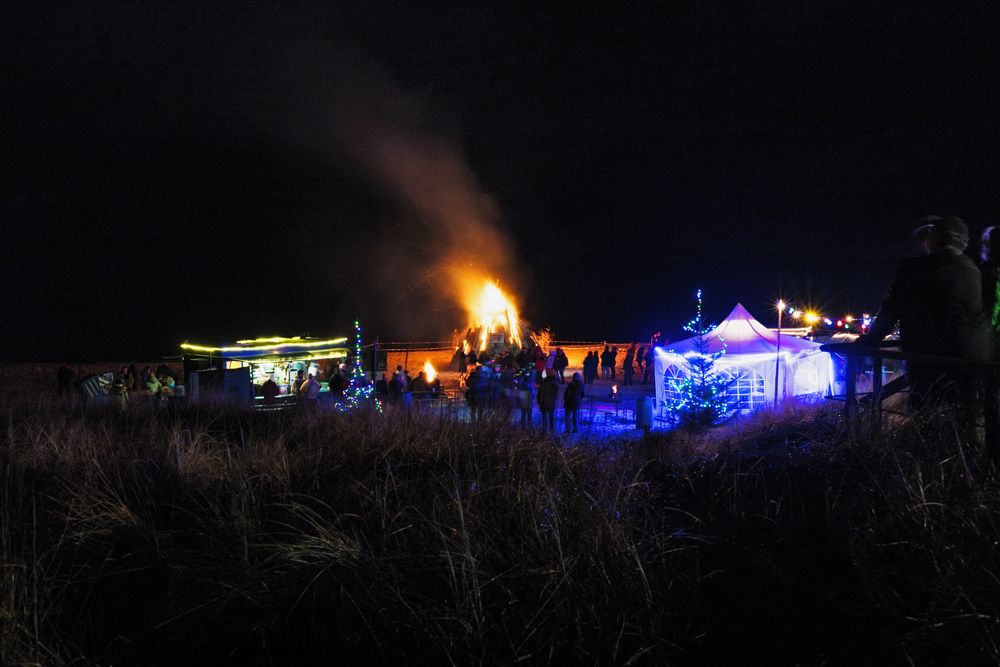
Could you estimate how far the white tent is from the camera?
16.6 metres

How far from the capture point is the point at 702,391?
14.3 metres

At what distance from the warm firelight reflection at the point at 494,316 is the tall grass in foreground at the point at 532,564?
26876mm

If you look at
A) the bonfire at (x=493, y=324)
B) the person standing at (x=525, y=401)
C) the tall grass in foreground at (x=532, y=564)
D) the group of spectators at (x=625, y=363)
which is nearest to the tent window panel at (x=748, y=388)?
the person standing at (x=525, y=401)

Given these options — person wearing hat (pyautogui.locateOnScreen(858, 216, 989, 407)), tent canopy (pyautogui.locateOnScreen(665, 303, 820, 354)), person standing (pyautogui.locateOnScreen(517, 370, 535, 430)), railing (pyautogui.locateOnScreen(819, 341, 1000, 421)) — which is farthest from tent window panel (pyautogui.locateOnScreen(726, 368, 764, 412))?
person wearing hat (pyautogui.locateOnScreen(858, 216, 989, 407))

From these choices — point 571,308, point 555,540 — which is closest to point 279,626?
point 555,540

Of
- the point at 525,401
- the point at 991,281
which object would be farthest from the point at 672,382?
the point at 991,281

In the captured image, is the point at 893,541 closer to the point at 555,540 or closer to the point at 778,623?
the point at 778,623

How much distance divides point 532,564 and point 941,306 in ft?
8.82

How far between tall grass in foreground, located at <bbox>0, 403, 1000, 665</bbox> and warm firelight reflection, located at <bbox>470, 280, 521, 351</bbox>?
26.9 m

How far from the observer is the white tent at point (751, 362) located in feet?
54.5

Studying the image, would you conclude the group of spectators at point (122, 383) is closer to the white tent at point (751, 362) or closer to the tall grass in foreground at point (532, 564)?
the tall grass in foreground at point (532, 564)

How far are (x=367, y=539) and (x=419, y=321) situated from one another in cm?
4811

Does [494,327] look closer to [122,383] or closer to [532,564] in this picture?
[122,383]

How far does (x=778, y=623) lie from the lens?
2.23 metres
